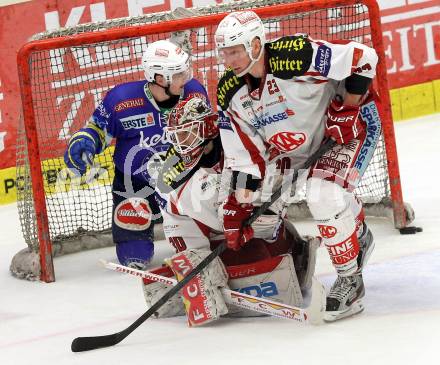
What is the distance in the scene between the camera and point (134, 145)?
16.8ft

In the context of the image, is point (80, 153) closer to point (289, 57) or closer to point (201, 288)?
point (201, 288)

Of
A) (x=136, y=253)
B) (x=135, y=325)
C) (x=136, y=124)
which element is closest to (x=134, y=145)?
(x=136, y=124)

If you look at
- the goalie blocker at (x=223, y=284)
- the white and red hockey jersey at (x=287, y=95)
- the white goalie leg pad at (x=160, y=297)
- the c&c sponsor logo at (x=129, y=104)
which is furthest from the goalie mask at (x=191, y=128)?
the c&c sponsor logo at (x=129, y=104)

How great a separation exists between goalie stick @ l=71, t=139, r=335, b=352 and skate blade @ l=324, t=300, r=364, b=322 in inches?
17.8

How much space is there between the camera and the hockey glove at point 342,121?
387 centimetres

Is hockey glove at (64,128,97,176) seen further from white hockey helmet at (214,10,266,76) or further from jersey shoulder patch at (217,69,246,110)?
white hockey helmet at (214,10,266,76)

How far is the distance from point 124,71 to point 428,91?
9.13ft

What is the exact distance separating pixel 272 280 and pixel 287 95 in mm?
706

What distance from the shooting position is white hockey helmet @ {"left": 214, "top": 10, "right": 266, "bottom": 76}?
3.81m

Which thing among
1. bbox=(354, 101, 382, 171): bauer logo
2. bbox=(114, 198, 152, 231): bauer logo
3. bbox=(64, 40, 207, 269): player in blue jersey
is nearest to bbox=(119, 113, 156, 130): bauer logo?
bbox=(64, 40, 207, 269): player in blue jersey

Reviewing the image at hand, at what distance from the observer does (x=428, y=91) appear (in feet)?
26.1

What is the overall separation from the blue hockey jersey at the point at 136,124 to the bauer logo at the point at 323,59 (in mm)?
1243

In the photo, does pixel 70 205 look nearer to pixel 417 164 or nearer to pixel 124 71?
pixel 124 71

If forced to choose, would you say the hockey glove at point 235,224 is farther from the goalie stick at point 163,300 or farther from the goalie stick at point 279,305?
the goalie stick at point 279,305
